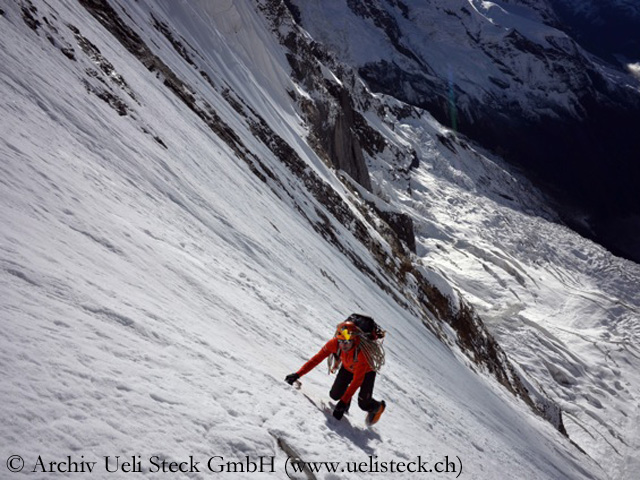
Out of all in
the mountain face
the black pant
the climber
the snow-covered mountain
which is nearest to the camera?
the snow-covered mountain

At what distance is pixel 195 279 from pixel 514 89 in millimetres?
176393

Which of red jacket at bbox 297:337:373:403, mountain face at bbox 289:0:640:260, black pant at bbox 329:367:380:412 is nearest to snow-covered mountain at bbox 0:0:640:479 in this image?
black pant at bbox 329:367:380:412

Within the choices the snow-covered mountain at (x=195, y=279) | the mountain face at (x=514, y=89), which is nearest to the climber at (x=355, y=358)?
the snow-covered mountain at (x=195, y=279)

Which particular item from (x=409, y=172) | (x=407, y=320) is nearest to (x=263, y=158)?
(x=407, y=320)

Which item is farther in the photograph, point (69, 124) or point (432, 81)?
point (432, 81)

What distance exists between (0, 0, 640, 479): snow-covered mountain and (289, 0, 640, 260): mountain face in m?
110

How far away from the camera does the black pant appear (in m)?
5.66

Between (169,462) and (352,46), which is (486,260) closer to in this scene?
(169,462)

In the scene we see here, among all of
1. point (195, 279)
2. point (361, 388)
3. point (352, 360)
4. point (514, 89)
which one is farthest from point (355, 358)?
point (514, 89)

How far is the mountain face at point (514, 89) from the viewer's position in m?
132

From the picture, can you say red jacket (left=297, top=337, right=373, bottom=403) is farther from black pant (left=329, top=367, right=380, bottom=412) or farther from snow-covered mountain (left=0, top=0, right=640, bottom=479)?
snow-covered mountain (left=0, top=0, right=640, bottom=479)

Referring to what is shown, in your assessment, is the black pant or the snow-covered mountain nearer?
the snow-covered mountain

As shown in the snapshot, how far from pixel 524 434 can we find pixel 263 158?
14.7m

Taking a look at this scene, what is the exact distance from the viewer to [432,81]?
455 feet
